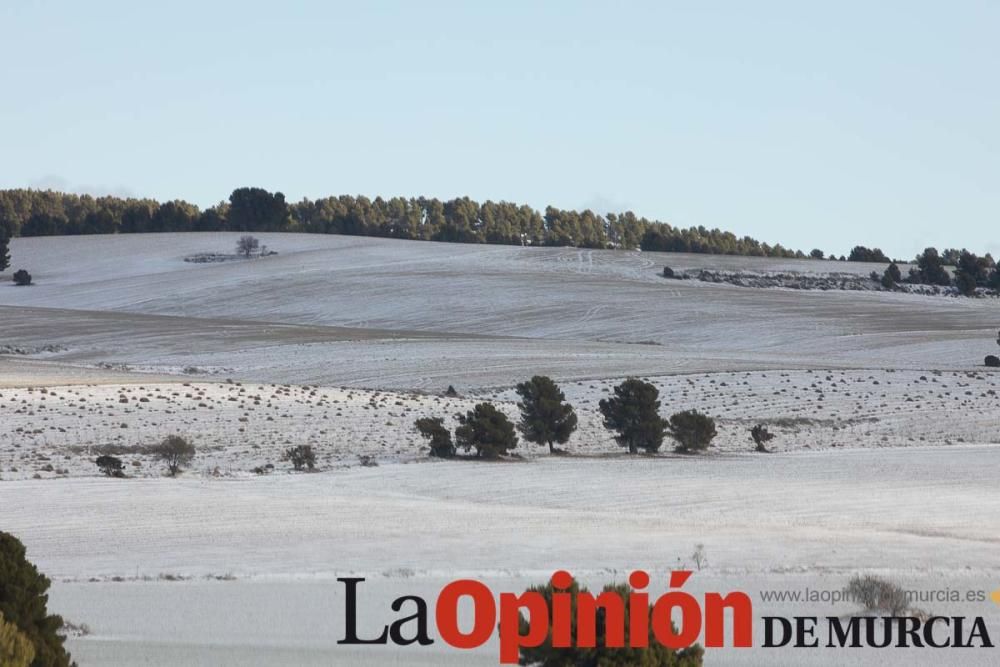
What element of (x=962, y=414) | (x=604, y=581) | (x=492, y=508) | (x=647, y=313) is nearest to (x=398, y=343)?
(x=647, y=313)

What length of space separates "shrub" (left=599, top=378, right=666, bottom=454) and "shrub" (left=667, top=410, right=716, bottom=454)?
1.17ft

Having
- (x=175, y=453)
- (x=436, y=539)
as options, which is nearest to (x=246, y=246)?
(x=175, y=453)

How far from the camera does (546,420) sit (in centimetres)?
3094

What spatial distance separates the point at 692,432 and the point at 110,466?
1163 centimetres

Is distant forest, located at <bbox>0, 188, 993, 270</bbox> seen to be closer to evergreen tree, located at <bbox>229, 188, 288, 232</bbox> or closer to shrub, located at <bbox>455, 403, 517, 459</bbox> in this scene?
evergreen tree, located at <bbox>229, 188, 288, 232</bbox>

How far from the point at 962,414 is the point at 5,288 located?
70498 millimetres

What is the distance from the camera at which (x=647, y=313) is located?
7219 cm

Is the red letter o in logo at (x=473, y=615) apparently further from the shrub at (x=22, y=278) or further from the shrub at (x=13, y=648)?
the shrub at (x=22, y=278)

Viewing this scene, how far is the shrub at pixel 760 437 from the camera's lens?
102 ft

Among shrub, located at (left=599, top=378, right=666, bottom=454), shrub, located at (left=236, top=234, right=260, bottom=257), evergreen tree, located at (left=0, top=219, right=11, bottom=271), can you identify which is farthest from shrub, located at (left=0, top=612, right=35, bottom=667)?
evergreen tree, located at (left=0, top=219, right=11, bottom=271)

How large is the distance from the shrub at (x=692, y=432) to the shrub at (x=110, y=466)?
11.2 m

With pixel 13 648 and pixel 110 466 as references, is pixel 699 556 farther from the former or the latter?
pixel 110 466

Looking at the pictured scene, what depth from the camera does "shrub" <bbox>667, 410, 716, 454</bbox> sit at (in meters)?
30.3

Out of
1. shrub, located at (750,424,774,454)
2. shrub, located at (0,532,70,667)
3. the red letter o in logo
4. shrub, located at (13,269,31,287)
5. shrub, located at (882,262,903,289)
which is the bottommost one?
shrub, located at (750,424,774,454)
